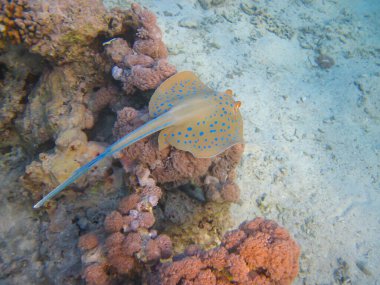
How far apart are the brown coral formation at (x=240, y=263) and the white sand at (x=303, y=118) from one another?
156cm

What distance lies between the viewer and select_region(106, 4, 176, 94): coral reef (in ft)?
14.8

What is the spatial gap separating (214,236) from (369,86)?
21.7 ft

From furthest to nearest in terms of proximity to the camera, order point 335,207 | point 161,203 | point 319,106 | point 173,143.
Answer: point 319,106
point 335,207
point 161,203
point 173,143

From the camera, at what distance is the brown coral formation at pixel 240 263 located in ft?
9.23

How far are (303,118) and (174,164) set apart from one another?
4070mm

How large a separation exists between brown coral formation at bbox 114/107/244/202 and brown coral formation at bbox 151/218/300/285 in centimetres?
92

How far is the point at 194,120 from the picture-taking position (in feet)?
13.0

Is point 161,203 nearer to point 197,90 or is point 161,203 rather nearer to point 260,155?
point 197,90

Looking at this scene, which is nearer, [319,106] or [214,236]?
[214,236]

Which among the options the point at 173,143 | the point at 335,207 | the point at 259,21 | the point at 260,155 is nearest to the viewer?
the point at 173,143

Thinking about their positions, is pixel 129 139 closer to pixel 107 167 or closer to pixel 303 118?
pixel 107 167

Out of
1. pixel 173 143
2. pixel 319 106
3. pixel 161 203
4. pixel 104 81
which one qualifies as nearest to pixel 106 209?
pixel 161 203

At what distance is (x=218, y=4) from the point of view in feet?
30.0

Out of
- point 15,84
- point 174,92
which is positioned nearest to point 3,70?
point 15,84
